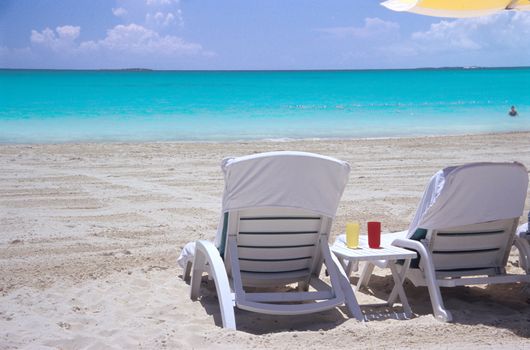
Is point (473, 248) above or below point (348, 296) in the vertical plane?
above

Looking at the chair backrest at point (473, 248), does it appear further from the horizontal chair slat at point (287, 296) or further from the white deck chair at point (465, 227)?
the horizontal chair slat at point (287, 296)

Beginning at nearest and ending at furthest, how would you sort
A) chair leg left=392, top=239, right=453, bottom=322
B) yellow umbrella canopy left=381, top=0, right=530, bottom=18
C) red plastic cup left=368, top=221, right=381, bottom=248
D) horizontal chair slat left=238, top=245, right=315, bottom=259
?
chair leg left=392, top=239, right=453, bottom=322 < horizontal chair slat left=238, top=245, right=315, bottom=259 < red plastic cup left=368, top=221, right=381, bottom=248 < yellow umbrella canopy left=381, top=0, right=530, bottom=18

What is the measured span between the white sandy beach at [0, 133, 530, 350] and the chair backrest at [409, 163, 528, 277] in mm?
332

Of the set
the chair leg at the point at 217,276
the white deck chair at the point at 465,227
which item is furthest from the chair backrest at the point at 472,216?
the chair leg at the point at 217,276

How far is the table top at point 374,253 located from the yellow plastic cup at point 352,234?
0.15ft

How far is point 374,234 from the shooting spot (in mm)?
4867


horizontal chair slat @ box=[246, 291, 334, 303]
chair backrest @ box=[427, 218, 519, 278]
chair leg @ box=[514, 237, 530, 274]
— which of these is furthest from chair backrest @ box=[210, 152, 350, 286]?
chair leg @ box=[514, 237, 530, 274]

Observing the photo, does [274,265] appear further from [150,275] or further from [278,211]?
[150,275]

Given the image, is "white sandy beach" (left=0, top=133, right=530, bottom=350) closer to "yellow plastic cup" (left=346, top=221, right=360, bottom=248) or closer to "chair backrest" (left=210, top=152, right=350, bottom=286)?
"chair backrest" (left=210, top=152, right=350, bottom=286)

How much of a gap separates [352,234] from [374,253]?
0.88ft

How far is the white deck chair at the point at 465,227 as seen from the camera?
4625 millimetres

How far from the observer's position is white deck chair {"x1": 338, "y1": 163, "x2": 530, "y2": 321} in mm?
4625

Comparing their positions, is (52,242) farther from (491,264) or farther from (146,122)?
(146,122)

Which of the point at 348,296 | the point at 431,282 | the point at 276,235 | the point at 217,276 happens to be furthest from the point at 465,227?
the point at 217,276
